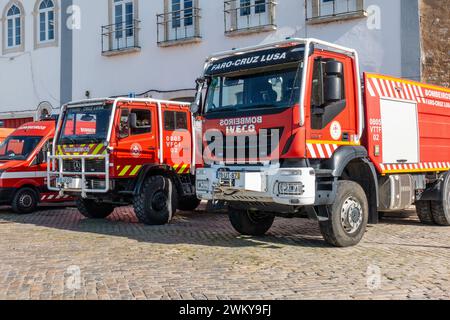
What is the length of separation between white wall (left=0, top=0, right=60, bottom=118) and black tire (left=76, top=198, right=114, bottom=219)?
11.0 meters

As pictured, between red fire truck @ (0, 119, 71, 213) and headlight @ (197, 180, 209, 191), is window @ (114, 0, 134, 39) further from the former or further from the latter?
headlight @ (197, 180, 209, 191)

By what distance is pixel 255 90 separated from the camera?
797 cm

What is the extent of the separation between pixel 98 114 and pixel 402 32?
8.48 metres

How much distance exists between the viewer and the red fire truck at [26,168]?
13375 mm

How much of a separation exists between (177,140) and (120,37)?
9.85 meters

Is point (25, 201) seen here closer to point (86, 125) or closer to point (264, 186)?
point (86, 125)

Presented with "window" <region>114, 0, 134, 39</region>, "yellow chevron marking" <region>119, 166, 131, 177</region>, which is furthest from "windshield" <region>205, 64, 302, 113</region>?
"window" <region>114, 0, 134, 39</region>

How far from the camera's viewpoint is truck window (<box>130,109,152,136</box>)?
1084 cm

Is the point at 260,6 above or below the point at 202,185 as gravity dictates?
above

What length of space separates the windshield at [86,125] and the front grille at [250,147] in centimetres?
330

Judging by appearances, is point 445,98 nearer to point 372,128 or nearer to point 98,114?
point 372,128

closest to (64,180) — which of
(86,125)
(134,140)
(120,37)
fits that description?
(86,125)

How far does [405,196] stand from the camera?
9.58 metres

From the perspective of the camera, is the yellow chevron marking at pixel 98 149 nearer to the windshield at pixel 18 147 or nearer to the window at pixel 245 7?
the windshield at pixel 18 147
